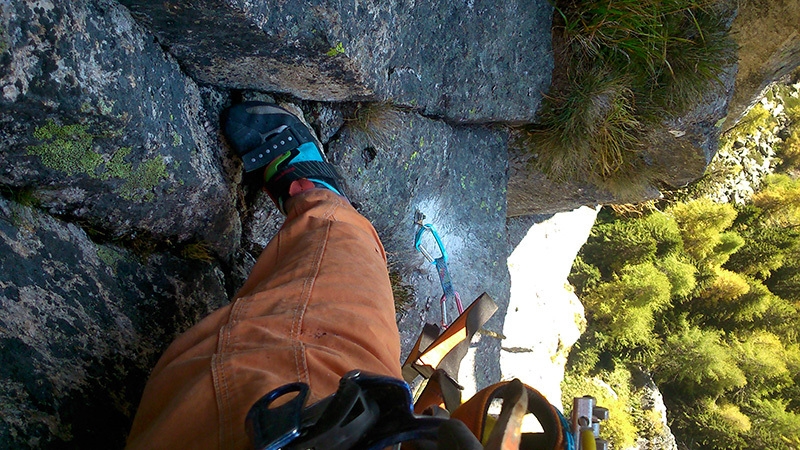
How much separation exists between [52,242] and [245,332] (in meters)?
0.63

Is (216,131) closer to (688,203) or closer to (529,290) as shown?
(529,290)

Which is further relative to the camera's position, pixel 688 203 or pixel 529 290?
pixel 688 203

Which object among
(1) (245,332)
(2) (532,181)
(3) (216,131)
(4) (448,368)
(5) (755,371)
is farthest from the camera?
(5) (755,371)

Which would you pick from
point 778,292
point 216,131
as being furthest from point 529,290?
point 778,292

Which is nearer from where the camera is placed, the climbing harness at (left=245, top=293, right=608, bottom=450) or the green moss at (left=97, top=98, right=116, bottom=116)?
the climbing harness at (left=245, top=293, right=608, bottom=450)

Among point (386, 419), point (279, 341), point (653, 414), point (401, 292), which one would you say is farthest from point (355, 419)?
point (653, 414)

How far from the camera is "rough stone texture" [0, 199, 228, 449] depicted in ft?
4.50

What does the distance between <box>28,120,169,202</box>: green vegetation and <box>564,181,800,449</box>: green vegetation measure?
797 cm

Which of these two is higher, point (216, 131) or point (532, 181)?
point (216, 131)

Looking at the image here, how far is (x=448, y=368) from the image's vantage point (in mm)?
2250

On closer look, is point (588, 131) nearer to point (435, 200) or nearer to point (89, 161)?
point (435, 200)

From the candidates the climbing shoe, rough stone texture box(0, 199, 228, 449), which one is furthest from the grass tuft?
rough stone texture box(0, 199, 228, 449)

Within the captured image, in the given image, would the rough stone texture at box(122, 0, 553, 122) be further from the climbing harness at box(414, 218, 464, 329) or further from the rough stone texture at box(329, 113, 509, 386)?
the climbing harness at box(414, 218, 464, 329)

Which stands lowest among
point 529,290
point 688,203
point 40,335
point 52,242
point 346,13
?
point 688,203
